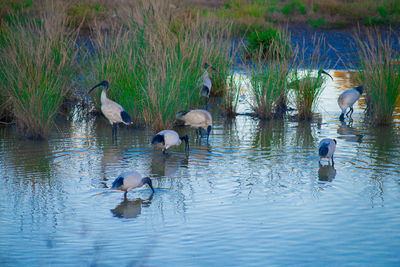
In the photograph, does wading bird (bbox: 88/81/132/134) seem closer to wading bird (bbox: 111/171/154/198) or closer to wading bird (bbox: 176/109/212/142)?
wading bird (bbox: 176/109/212/142)

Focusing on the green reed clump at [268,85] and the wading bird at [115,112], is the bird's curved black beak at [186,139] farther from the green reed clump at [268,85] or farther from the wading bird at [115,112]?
the green reed clump at [268,85]

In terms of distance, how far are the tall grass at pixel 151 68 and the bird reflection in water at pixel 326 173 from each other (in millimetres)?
2676

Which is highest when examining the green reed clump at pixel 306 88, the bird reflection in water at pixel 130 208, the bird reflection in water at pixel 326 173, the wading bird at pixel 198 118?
the green reed clump at pixel 306 88

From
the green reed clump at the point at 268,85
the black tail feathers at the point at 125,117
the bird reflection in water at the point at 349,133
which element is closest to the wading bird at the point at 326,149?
the bird reflection in water at the point at 349,133

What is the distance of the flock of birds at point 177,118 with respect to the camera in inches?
220

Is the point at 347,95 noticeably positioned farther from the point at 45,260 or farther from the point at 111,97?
the point at 45,260

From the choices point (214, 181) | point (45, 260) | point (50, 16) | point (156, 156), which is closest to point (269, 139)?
point (156, 156)

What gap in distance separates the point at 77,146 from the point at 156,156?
4.16 feet

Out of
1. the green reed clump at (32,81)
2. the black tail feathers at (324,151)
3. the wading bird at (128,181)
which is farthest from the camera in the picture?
the green reed clump at (32,81)

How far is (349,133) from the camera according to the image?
8.91 metres

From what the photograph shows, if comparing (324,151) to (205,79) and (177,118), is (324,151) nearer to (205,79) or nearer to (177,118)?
(177,118)

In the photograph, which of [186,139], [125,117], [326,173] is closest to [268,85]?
[186,139]

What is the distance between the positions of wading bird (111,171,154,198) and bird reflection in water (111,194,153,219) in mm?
136

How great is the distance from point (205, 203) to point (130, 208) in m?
0.72
